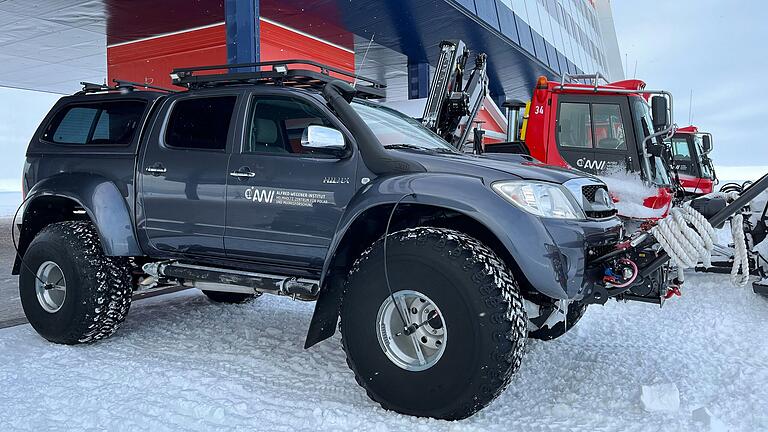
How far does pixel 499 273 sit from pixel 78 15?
37.1 feet

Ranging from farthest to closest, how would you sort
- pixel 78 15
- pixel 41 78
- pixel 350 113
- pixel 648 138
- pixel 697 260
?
pixel 41 78, pixel 78 15, pixel 648 138, pixel 350 113, pixel 697 260

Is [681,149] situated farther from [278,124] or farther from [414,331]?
[414,331]

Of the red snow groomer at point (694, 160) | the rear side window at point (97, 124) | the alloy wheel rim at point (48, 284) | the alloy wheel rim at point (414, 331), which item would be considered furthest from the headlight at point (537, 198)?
the red snow groomer at point (694, 160)

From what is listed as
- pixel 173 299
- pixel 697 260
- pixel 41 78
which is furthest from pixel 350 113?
pixel 41 78

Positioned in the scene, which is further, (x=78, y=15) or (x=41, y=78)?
(x=41, y=78)

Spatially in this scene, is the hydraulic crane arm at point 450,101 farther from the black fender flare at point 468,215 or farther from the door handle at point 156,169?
the black fender flare at point 468,215

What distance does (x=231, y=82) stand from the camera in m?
4.75

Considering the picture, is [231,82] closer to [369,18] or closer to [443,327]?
[443,327]

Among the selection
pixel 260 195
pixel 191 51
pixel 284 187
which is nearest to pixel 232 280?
pixel 260 195

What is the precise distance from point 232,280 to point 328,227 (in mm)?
908

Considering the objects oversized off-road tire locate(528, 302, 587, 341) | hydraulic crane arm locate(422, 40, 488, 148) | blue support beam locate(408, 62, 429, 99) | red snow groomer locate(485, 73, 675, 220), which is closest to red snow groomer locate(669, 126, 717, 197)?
red snow groomer locate(485, 73, 675, 220)

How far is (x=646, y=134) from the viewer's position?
7988mm

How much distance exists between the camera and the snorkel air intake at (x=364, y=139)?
370 cm

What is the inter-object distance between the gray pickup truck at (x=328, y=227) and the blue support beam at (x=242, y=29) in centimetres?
406
